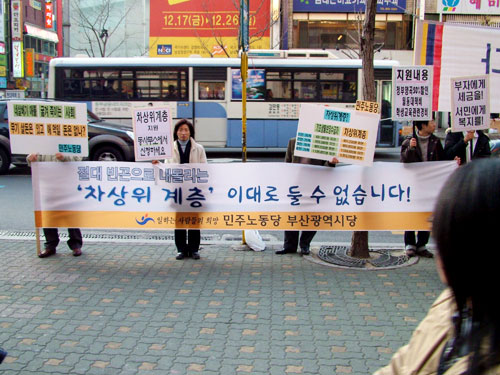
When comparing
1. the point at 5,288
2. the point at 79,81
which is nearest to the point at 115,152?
the point at 79,81

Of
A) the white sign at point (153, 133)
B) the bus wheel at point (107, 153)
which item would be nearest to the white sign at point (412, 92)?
the white sign at point (153, 133)

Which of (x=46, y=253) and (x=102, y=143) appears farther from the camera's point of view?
(x=102, y=143)

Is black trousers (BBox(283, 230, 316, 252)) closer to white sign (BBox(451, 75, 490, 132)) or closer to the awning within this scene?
white sign (BBox(451, 75, 490, 132))

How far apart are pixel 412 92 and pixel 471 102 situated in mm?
732

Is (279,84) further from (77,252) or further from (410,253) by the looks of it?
(77,252)

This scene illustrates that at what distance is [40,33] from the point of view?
60.3 m

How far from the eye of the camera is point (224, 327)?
460 cm

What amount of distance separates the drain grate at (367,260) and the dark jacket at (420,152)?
1.21 meters

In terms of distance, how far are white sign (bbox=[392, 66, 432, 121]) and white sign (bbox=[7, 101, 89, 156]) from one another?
3.82m

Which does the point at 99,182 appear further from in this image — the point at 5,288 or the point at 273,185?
the point at 273,185

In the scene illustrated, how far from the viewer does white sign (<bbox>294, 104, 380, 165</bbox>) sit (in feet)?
20.5

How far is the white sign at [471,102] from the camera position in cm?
661

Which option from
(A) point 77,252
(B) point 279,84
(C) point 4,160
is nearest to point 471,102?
(A) point 77,252

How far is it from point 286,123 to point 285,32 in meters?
12.8
